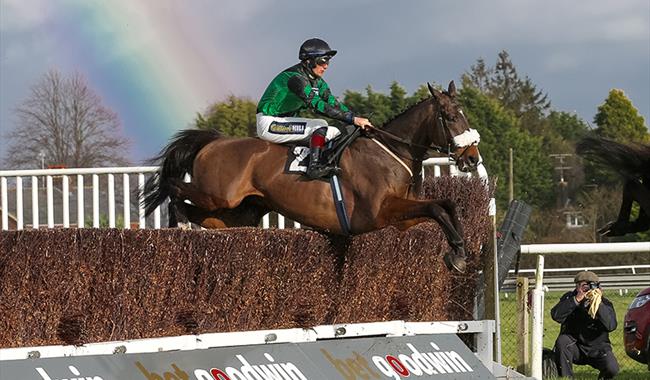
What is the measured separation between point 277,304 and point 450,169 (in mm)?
2954

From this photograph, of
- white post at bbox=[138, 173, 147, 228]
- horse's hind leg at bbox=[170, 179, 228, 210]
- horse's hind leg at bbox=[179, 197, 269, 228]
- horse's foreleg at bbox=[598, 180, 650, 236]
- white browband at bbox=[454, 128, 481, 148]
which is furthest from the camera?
white post at bbox=[138, 173, 147, 228]

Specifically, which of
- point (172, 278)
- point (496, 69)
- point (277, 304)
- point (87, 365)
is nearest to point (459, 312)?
point (277, 304)

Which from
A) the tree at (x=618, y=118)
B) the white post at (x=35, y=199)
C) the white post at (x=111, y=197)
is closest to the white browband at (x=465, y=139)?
the white post at (x=111, y=197)

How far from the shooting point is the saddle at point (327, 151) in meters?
8.37

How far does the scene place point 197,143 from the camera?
9297 mm

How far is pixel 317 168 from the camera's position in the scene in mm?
8305

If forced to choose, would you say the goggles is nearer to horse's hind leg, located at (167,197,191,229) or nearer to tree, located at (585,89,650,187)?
horse's hind leg, located at (167,197,191,229)

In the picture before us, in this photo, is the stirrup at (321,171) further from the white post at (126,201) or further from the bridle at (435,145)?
the white post at (126,201)

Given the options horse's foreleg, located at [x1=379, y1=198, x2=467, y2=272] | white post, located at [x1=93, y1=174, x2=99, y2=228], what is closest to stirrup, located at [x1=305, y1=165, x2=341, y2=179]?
horse's foreleg, located at [x1=379, y1=198, x2=467, y2=272]

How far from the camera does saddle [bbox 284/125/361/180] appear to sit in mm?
8367

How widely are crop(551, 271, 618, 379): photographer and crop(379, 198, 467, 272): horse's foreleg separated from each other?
1898 mm

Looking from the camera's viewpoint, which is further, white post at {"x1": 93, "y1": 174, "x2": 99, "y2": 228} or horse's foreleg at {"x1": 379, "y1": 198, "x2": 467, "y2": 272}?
white post at {"x1": 93, "y1": 174, "x2": 99, "y2": 228}

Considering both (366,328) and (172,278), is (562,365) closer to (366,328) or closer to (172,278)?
(366,328)

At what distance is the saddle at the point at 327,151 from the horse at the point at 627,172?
6.53 ft
